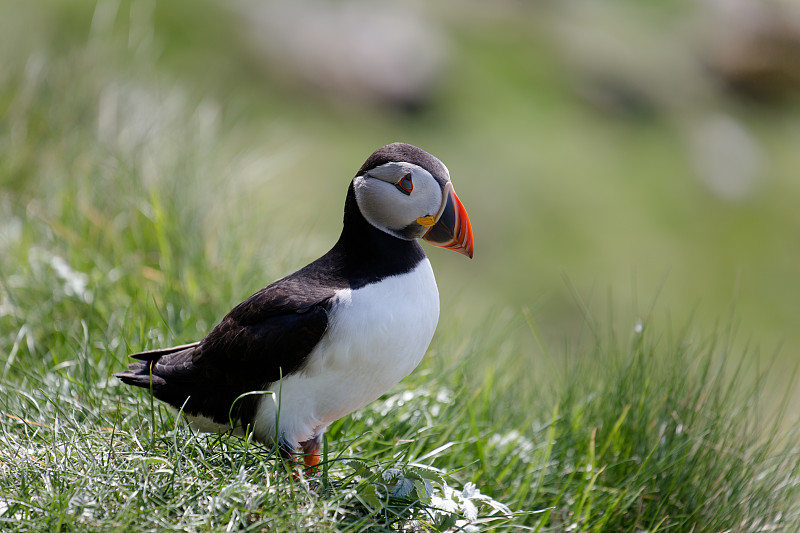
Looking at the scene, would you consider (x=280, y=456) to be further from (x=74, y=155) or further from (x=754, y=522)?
(x=74, y=155)

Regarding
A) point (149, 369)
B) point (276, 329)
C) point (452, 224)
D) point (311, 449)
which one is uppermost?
point (452, 224)

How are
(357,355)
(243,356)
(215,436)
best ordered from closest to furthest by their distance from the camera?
(357,355)
(243,356)
(215,436)

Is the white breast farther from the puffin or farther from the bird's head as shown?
the bird's head

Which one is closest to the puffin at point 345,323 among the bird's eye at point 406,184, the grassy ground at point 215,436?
the bird's eye at point 406,184

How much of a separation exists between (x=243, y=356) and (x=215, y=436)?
33cm

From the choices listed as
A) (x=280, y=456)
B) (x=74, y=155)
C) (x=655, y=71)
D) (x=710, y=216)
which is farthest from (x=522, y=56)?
(x=280, y=456)

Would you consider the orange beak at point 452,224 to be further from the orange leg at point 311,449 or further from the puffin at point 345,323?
the orange leg at point 311,449

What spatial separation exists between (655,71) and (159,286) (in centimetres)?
1004

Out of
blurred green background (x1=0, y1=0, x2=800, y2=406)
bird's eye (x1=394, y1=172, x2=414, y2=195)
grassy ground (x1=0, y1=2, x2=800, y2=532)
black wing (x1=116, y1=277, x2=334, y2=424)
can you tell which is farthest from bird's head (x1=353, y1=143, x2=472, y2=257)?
blurred green background (x1=0, y1=0, x2=800, y2=406)

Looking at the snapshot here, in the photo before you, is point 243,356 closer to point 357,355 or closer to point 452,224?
point 357,355

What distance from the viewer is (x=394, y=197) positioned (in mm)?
2312

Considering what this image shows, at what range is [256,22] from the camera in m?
10.4

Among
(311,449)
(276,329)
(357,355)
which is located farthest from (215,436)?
(357,355)

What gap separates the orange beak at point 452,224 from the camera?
2.29m
